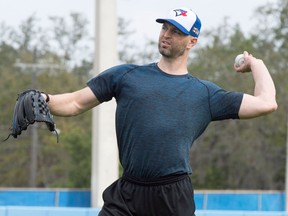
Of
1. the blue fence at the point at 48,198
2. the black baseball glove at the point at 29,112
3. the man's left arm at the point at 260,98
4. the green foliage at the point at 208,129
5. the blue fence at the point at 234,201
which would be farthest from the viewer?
the green foliage at the point at 208,129

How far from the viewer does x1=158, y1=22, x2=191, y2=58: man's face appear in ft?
18.1

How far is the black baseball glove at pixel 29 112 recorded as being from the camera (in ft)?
17.5

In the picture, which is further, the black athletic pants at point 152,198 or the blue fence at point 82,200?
the blue fence at point 82,200

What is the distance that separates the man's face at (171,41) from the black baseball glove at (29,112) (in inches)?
31.5

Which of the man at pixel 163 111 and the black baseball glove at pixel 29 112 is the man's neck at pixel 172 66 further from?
the black baseball glove at pixel 29 112

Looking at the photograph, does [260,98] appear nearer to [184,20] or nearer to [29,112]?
[184,20]

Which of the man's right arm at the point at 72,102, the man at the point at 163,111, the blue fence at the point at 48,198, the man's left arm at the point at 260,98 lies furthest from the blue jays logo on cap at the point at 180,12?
the blue fence at the point at 48,198

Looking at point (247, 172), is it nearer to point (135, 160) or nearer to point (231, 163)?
point (231, 163)

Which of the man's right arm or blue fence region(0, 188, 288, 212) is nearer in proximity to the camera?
the man's right arm

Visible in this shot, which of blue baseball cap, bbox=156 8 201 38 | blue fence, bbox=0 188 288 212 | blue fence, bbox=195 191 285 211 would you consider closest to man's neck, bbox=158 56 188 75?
blue baseball cap, bbox=156 8 201 38

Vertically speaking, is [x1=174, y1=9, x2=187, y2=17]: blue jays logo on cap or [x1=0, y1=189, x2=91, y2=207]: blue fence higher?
[x1=174, y1=9, x2=187, y2=17]: blue jays logo on cap

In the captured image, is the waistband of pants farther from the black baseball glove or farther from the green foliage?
the green foliage

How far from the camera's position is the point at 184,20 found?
5.58 m

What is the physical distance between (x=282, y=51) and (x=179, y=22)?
49492 mm
